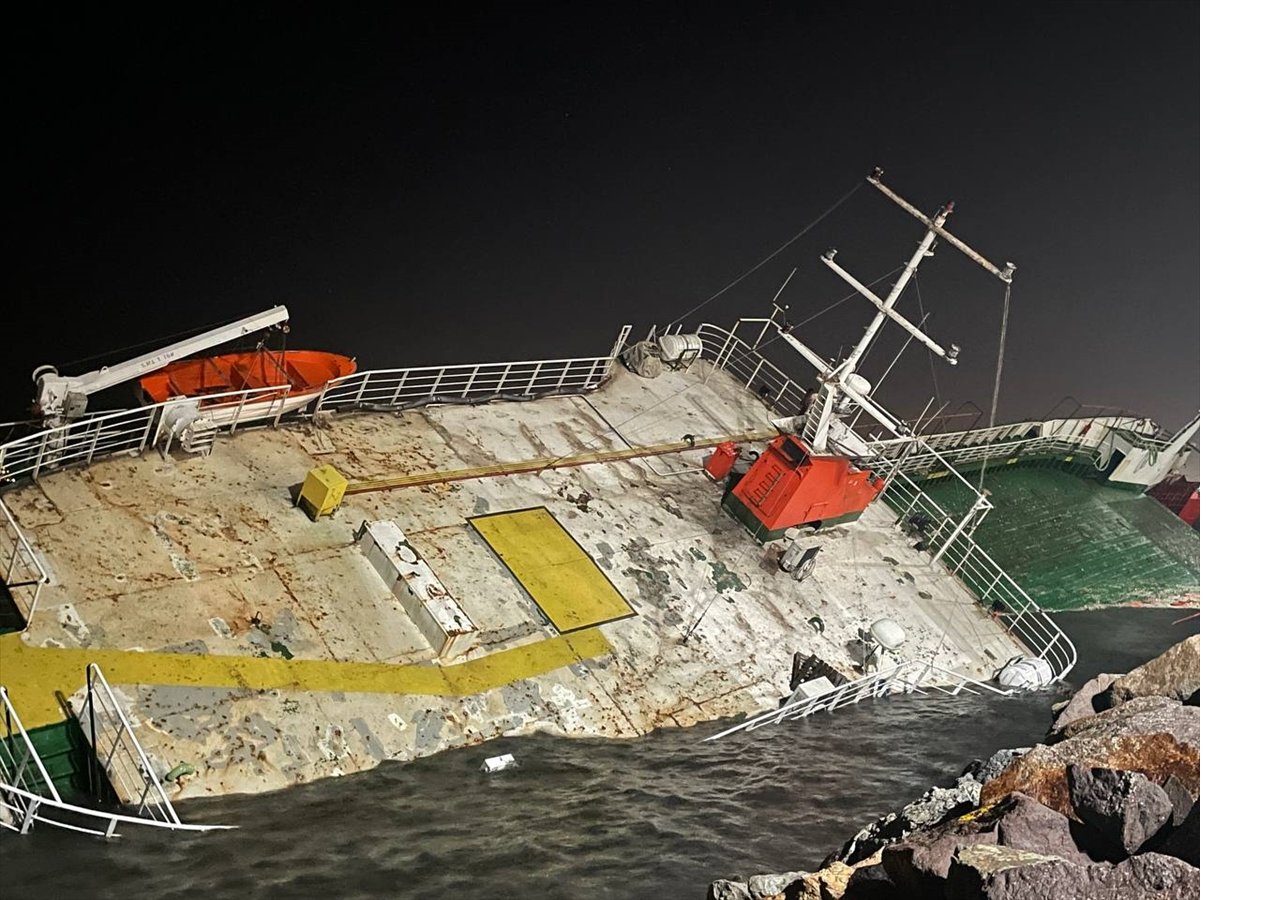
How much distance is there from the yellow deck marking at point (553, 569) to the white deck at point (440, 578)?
155mm

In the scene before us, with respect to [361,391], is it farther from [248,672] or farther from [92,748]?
[92,748]

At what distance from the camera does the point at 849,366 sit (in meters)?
14.1

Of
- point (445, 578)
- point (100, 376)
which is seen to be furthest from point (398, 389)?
point (100, 376)

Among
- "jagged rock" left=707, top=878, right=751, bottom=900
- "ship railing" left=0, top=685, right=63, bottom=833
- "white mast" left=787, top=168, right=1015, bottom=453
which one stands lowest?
"jagged rock" left=707, top=878, right=751, bottom=900

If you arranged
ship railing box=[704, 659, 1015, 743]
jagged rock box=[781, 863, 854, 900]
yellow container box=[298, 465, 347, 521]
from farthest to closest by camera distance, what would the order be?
1. ship railing box=[704, 659, 1015, 743]
2. yellow container box=[298, 465, 347, 521]
3. jagged rock box=[781, 863, 854, 900]

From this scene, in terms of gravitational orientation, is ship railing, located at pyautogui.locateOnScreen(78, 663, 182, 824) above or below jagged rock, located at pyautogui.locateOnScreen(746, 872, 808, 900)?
above

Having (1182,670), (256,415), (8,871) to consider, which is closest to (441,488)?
(256,415)

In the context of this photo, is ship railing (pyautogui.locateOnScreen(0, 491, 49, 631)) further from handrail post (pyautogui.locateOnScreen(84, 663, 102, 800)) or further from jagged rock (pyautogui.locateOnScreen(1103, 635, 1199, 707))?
jagged rock (pyautogui.locateOnScreen(1103, 635, 1199, 707))

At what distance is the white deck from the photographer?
9570 mm

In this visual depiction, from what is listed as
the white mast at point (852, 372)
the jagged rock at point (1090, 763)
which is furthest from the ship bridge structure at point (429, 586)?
the jagged rock at point (1090, 763)

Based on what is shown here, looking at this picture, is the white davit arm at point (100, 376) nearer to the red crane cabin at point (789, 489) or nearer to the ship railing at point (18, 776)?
the ship railing at point (18, 776)

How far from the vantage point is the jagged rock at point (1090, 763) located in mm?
7797

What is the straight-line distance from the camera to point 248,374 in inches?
510

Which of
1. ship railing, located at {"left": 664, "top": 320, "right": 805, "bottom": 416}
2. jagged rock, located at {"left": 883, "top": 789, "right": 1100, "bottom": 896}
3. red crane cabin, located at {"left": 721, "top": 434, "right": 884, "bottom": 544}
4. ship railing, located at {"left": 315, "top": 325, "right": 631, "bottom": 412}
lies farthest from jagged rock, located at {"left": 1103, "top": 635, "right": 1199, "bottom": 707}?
ship railing, located at {"left": 315, "top": 325, "right": 631, "bottom": 412}
